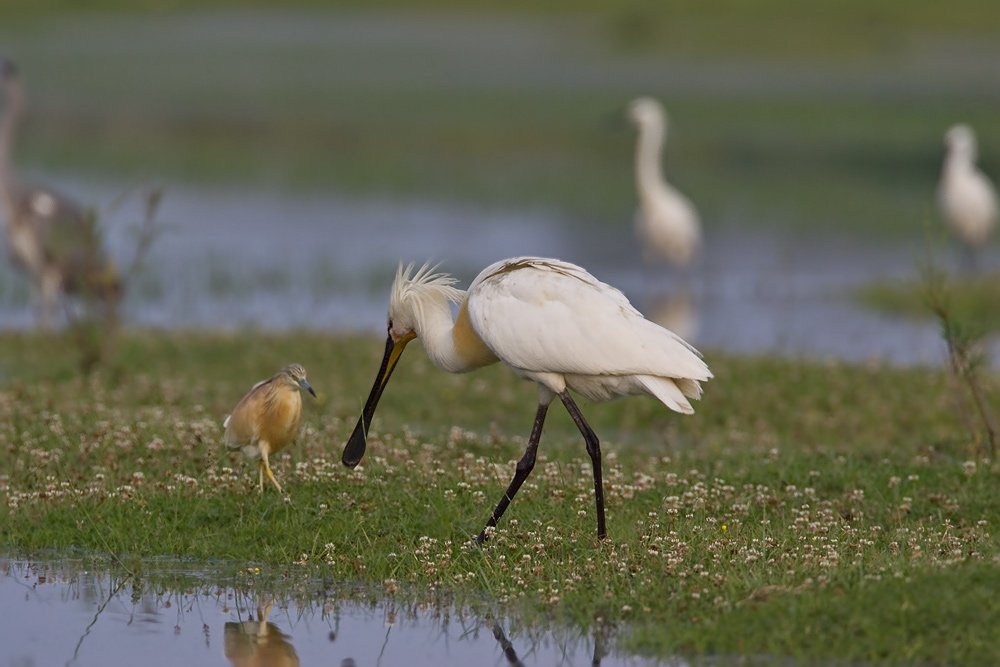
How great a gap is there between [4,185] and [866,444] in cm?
950

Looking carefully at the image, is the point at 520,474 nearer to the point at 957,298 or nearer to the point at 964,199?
the point at 957,298

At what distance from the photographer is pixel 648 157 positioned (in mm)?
20578

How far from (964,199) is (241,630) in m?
17.5

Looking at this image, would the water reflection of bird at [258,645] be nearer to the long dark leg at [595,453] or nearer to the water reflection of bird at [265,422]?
the water reflection of bird at [265,422]

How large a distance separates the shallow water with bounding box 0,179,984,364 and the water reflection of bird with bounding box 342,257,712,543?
22.1ft

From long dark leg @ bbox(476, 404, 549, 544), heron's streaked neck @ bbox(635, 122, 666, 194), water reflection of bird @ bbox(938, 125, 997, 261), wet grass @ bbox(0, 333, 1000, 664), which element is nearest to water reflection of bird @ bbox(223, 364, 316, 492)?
wet grass @ bbox(0, 333, 1000, 664)

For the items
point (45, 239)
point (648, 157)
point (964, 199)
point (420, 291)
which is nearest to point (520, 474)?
point (420, 291)

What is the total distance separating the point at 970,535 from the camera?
22.6 feet

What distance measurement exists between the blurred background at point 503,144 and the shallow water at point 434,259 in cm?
8

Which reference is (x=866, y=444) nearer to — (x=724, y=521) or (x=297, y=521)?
(x=724, y=521)

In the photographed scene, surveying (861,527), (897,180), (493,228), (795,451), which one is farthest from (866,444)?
(897,180)

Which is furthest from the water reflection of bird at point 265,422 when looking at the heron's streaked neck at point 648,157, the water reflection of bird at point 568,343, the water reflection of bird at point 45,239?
the heron's streaked neck at point 648,157

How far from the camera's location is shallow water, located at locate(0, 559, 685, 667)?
18.3 ft

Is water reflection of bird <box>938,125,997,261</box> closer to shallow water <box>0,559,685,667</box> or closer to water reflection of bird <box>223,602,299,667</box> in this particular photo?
shallow water <box>0,559,685,667</box>
